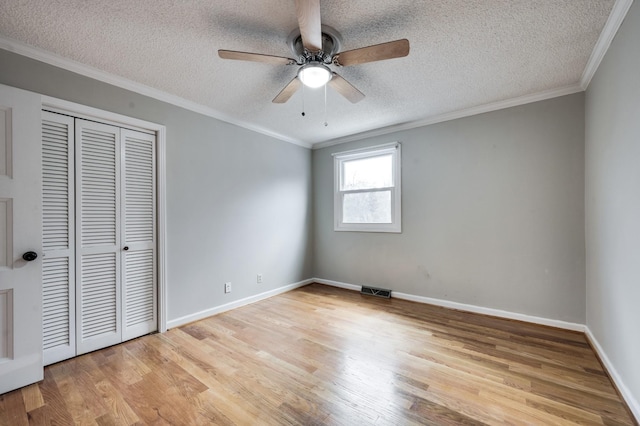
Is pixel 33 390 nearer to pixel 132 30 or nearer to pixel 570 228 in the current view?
pixel 132 30

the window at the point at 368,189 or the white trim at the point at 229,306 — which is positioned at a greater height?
the window at the point at 368,189

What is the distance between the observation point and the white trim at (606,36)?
1646 millimetres

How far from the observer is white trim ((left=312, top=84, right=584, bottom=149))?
2.76 m

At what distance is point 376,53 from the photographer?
5.75ft

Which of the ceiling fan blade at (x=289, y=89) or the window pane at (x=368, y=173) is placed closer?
the ceiling fan blade at (x=289, y=89)

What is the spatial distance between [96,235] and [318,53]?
7.99 ft

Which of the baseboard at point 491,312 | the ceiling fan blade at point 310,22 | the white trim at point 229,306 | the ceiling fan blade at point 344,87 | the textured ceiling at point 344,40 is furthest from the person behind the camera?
the white trim at point 229,306

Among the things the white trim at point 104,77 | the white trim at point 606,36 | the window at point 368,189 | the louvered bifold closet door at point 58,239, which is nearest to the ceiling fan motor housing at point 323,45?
the white trim at point 104,77

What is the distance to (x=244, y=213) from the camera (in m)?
3.67

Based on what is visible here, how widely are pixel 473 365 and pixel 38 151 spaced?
367 cm

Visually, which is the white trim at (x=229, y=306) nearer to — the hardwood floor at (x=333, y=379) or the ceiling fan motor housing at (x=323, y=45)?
the hardwood floor at (x=333, y=379)

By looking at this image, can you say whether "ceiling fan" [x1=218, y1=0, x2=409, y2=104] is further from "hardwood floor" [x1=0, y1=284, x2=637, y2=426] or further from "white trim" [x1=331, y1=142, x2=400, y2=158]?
"hardwood floor" [x1=0, y1=284, x2=637, y2=426]

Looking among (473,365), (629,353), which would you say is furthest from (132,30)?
(629,353)

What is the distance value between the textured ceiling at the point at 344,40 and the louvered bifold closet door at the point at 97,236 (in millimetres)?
674
